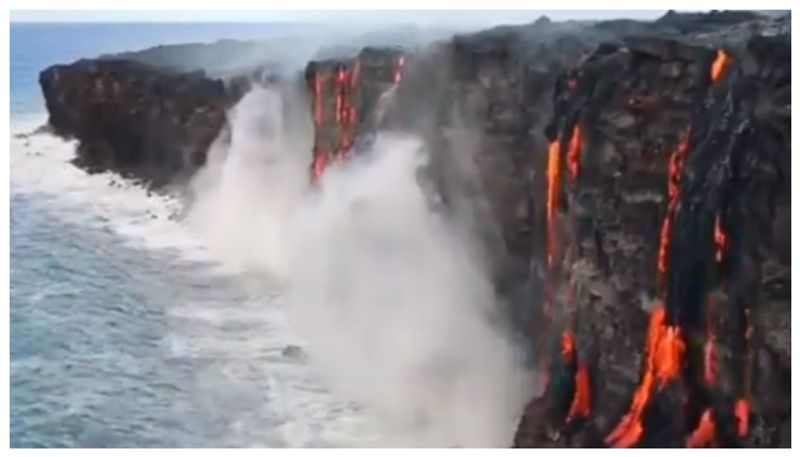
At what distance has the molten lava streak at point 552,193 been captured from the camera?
4465 millimetres

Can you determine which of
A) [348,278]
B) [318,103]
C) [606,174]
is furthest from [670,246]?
[318,103]

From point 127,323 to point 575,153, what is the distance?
44.6 inches

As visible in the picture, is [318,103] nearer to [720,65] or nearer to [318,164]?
[318,164]

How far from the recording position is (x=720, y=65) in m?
4.14

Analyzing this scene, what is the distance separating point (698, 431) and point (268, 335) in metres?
1.03

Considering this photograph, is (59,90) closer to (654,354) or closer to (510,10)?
(510,10)

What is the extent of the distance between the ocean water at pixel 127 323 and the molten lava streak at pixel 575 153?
71 cm

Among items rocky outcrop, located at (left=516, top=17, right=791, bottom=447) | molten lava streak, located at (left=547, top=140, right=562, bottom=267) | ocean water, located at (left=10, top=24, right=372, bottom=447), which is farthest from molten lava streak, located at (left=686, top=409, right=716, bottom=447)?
ocean water, located at (left=10, top=24, right=372, bottom=447)

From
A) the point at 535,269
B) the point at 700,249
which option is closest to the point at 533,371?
the point at 535,269

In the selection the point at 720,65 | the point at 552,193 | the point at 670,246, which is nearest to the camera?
the point at 720,65

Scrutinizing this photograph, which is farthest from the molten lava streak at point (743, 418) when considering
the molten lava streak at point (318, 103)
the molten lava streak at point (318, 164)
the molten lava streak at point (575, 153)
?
the molten lava streak at point (318, 103)

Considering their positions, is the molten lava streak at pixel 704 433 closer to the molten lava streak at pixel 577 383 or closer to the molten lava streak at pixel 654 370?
the molten lava streak at pixel 654 370

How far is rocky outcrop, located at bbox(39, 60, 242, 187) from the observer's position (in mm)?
4652

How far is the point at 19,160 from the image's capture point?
14.3 feet
